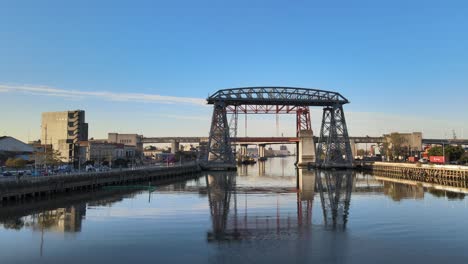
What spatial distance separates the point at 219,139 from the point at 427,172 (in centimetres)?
4302

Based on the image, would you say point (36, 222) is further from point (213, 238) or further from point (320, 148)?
point (320, 148)

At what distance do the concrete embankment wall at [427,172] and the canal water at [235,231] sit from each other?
30731 mm

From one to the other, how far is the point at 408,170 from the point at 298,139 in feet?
129

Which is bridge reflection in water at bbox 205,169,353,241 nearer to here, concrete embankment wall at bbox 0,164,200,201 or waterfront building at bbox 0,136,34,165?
concrete embankment wall at bbox 0,164,200,201

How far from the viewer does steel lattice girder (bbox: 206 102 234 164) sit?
93.2 m

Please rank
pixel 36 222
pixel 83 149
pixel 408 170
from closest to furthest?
pixel 36 222, pixel 408 170, pixel 83 149

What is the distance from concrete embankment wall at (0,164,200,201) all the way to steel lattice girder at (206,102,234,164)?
69.7 feet

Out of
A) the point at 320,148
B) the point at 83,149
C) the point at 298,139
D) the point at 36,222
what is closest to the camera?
the point at 36,222

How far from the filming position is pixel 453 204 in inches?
1448

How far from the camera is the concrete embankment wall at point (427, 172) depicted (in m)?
65.9

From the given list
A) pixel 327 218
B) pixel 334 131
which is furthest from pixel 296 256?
pixel 334 131

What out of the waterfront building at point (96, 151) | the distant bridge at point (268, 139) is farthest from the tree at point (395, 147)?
the waterfront building at point (96, 151)

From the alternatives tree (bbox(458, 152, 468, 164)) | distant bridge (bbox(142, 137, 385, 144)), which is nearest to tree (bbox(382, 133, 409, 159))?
distant bridge (bbox(142, 137, 385, 144))

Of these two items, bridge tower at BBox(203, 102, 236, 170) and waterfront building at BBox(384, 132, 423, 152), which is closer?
bridge tower at BBox(203, 102, 236, 170)
